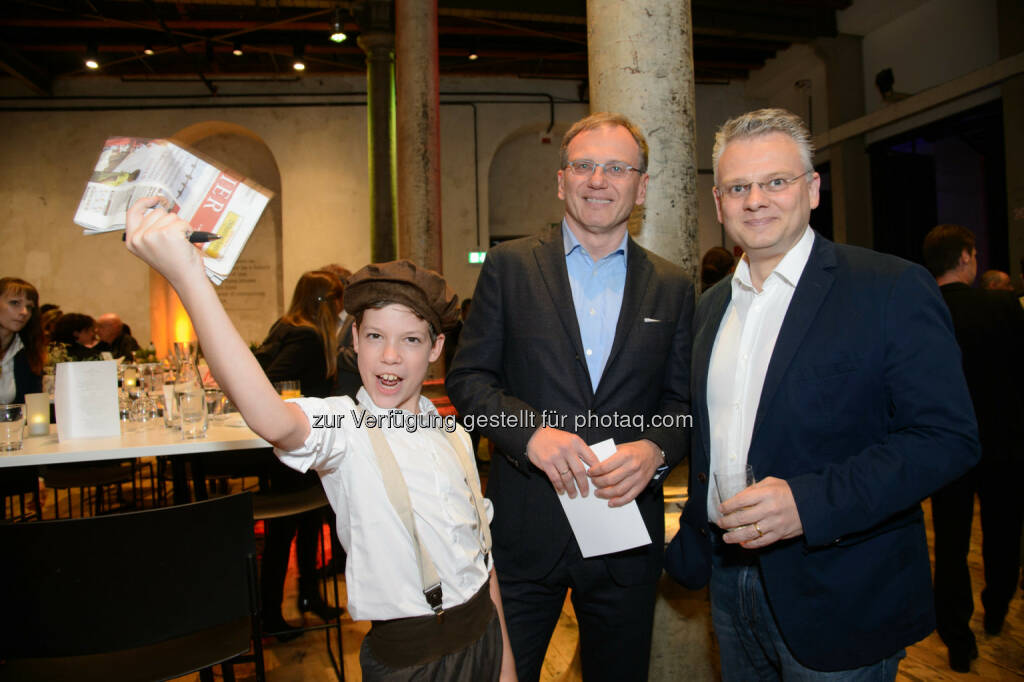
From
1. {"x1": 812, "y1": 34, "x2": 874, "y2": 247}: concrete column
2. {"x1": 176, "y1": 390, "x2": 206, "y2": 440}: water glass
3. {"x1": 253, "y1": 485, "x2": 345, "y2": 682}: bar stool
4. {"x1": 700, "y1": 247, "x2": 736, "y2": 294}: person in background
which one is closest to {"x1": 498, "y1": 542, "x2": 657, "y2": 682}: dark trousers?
{"x1": 253, "y1": 485, "x2": 345, "y2": 682}: bar stool

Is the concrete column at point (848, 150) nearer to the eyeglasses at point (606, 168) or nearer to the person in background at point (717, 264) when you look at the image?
the person in background at point (717, 264)

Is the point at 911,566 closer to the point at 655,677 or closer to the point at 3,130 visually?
the point at 655,677

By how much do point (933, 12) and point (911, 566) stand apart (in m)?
9.36

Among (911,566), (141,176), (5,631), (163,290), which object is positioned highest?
(163,290)

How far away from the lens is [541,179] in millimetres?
12320

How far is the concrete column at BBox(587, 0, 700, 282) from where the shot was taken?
2430 mm

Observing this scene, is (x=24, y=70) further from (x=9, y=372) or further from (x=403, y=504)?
(x=403, y=504)

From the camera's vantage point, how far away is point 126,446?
8.12 ft

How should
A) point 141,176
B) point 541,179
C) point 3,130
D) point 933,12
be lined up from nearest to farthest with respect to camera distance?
point 141,176
point 933,12
point 3,130
point 541,179

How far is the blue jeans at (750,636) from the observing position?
4.40 ft

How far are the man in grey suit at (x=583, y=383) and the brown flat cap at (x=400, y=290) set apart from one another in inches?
11.6

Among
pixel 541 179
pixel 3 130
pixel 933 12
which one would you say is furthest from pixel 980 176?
pixel 3 130

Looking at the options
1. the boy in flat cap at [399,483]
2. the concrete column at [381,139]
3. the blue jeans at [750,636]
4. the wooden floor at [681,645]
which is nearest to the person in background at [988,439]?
the wooden floor at [681,645]

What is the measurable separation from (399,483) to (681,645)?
1452 mm
